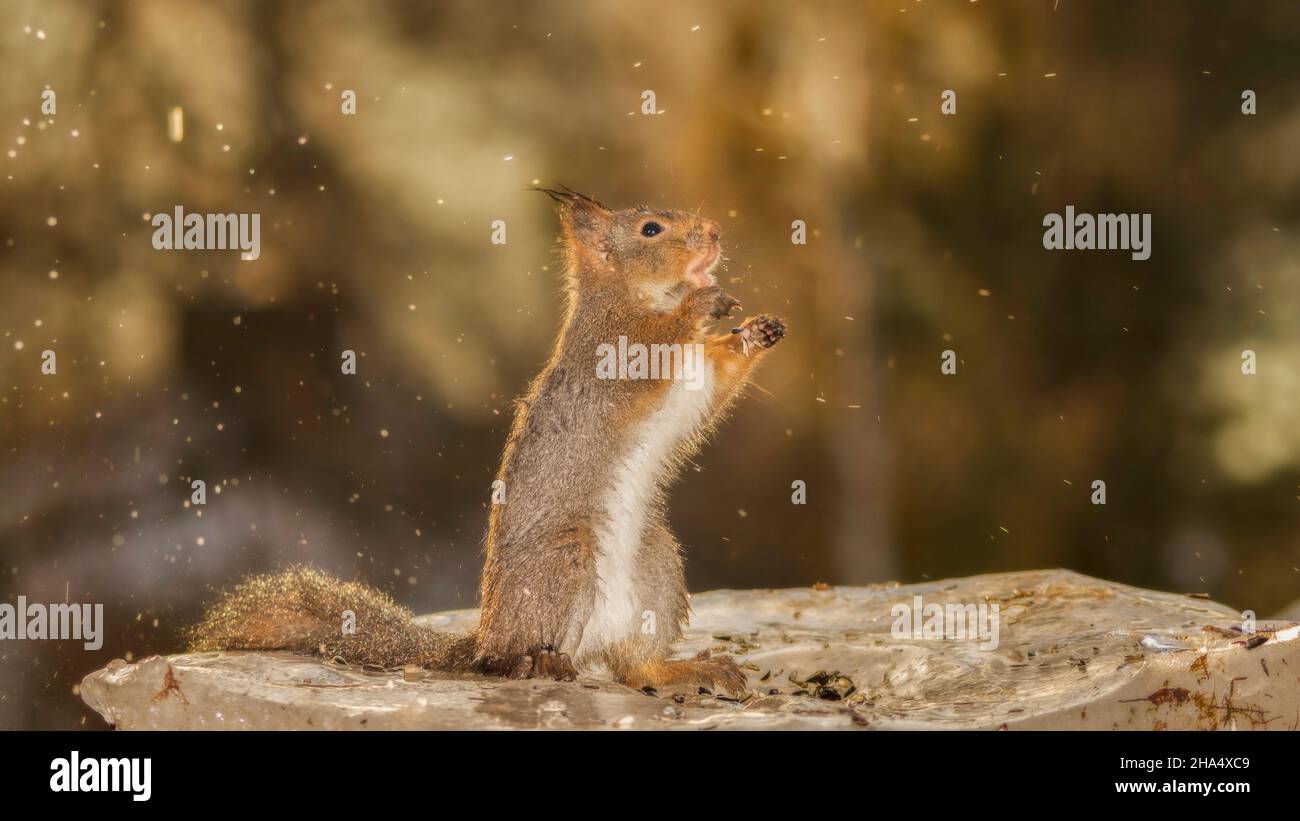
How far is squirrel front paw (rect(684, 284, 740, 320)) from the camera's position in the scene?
18.1ft

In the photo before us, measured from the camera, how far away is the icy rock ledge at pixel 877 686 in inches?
154

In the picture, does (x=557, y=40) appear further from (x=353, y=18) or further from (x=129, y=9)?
(x=129, y=9)

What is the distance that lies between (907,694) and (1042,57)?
744cm

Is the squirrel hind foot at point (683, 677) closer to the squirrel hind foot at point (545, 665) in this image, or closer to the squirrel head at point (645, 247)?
the squirrel hind foot at point (545, 665)

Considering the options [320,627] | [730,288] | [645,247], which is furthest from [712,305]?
[730,288]

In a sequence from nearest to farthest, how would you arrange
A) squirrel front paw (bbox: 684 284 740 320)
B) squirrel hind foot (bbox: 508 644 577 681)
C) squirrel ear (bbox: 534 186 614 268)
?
squirrel hind foot (bbox: 508 644 577 681), squirrel front paw (bbox: 684 284 740 320), squirrel ear (bbox: 534 186 614 268)

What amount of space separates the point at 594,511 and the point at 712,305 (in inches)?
43.9

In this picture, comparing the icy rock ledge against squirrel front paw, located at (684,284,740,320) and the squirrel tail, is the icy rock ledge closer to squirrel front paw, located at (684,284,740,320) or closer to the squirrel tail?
the squirrel tail

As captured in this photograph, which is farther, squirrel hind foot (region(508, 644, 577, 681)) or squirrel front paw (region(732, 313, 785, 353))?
squirrel front paw (region(732, 313, 785, 353))

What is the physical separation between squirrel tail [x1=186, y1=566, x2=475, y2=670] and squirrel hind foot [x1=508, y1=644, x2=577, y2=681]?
38cm

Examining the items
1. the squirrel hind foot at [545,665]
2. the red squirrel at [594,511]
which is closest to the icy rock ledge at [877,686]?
the squirrel hind foot at [545,665]

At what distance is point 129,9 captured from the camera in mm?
9148

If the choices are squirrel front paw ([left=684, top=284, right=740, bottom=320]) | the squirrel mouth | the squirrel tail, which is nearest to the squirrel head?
the squirrel mouth
